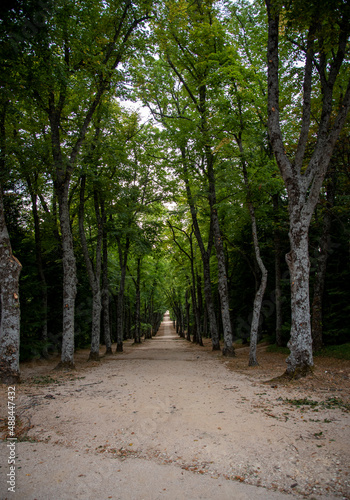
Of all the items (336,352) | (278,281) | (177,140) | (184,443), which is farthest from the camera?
(278,281)

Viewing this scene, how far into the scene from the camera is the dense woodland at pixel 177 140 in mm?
7309

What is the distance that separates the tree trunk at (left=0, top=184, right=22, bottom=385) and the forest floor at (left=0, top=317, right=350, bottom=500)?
753 mm

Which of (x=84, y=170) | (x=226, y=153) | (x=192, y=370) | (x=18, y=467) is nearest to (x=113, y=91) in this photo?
(x=84, y=170)

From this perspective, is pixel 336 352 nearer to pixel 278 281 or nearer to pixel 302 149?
pixel 278 281

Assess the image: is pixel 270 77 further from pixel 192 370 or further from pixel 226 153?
pixel 192 370

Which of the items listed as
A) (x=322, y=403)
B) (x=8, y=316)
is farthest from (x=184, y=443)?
(x=8, y=316)

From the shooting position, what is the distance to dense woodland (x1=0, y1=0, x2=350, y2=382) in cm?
731

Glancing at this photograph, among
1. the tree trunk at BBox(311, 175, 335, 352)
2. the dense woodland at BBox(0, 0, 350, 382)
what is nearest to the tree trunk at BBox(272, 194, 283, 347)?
the dense woodland at BBox(0, 0, 350, 382)

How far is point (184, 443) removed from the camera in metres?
3.84

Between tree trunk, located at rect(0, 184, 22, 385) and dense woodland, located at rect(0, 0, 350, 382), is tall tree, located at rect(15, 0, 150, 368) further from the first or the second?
tree trunk, located at rect(0, 184, 22, 385)

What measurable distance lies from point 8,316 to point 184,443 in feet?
18.9

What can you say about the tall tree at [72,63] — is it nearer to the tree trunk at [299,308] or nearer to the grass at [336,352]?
the tree trunk at [299,308]

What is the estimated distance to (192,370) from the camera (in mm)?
9992

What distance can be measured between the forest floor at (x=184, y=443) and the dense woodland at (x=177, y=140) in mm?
2032
